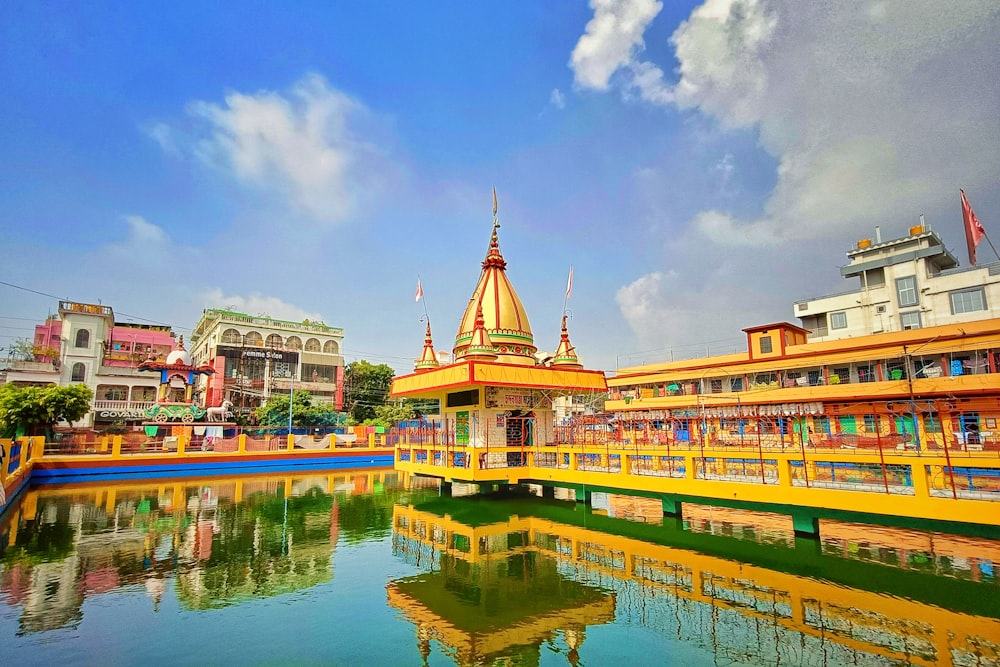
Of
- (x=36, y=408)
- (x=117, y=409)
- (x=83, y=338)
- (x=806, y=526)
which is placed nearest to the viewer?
(x=806, y=526)

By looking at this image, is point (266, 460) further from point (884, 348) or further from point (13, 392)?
point (884, 348)

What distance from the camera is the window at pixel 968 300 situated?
105ft

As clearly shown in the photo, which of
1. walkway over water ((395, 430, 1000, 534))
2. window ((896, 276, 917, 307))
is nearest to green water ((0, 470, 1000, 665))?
walkway over water ((395, 430, 1000, 534))

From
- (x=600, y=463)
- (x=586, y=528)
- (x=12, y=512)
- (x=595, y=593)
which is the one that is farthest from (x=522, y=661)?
(x=12, y=512)

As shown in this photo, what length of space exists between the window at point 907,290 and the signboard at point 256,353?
2054 inches

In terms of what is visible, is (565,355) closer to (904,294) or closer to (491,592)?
(491,592)

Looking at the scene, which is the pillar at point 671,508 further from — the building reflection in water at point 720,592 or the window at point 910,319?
the window at point 910,319

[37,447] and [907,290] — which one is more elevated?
[907,290]

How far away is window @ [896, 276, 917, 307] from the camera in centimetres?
3597

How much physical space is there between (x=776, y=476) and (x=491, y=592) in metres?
8.08

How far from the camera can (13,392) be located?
99.0ft

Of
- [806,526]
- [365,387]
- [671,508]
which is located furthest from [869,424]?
[365,387]

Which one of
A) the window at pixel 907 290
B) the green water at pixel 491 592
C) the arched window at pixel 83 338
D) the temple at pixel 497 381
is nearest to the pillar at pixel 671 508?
the green water at pixel 491 592

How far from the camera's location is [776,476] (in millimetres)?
13805
